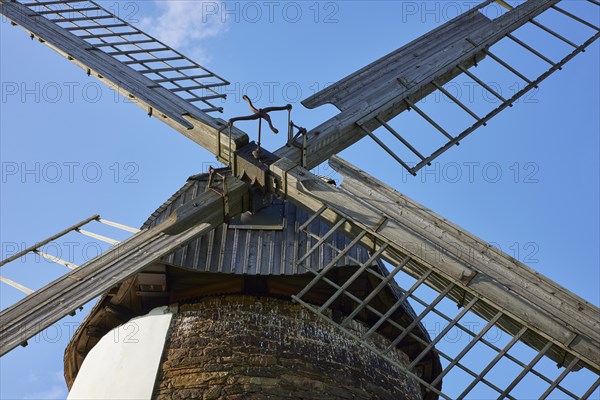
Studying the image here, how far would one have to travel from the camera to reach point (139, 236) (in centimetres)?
812

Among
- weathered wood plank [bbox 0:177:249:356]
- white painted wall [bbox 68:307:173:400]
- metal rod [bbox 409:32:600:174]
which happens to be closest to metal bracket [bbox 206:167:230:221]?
weathered wood plank [bbox 0:177:249:356]

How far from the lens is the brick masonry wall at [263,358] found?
783 cm

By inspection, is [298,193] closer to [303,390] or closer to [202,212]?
[202,212]

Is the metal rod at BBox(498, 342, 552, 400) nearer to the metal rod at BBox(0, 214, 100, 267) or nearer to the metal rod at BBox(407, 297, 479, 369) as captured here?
the metal rod at BBox(407, 297, 479, 369)

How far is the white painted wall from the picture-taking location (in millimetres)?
8000

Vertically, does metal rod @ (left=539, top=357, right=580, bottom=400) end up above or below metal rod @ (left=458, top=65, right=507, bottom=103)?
below

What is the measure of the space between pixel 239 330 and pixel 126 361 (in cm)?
88

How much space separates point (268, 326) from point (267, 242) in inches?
29.9

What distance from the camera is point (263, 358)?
7.99 m

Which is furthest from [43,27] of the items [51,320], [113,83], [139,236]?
[51,320]

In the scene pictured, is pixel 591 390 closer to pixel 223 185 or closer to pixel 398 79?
pixel 223 185

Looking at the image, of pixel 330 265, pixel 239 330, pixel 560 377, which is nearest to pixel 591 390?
pixel 560 377

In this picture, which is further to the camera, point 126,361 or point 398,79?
point 398,79

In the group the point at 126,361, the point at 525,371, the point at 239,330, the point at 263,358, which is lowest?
the point at 126,361
